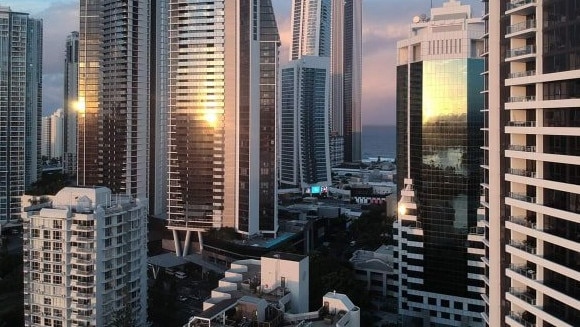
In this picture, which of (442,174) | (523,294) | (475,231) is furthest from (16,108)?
(523,294)

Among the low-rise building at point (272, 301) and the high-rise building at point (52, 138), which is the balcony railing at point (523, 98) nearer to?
the low-rise building at point (272, 301)

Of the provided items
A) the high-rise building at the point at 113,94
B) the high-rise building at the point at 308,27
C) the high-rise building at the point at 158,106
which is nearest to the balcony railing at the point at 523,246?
the high-rise building at the point at 113,94

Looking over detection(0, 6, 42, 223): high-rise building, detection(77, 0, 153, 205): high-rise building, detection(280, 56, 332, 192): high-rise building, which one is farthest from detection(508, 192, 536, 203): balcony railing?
detection(280, 56, 332, 192): high-rise building

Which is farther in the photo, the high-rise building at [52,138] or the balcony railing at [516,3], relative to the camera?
the high-rise building at [52,138]

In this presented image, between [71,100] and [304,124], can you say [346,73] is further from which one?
[71,100]

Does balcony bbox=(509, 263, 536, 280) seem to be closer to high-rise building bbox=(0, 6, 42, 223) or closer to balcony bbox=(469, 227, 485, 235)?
balcony bbox=(469, 227, 485, 235)

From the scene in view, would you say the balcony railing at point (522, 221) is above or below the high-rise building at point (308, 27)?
below

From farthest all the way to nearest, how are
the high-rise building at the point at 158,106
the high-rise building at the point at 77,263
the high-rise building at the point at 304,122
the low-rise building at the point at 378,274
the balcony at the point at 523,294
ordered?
the high-rise building at the point at 304,122 → the high-rise building at the point at 158,106 → the low-rise building at the point at 378,274 → the high-rise building at the point at 77,263 → the balcony at the point at 523,294
